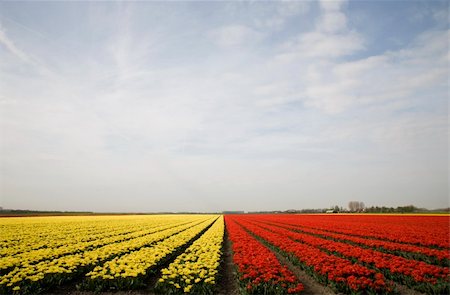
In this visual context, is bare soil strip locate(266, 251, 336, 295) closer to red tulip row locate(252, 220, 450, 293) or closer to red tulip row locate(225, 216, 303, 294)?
red tulip row locate(225, 216, 303, 294)

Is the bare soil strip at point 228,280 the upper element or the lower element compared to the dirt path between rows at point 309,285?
lower

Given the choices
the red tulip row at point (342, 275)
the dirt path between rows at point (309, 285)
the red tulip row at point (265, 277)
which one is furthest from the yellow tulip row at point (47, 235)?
the red tulip row at point (342, 275)

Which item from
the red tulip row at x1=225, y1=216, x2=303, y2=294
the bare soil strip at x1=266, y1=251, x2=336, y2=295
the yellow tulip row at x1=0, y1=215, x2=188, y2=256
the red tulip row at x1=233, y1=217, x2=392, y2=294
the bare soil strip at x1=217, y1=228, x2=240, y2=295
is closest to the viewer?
the red tulip row at x1=233, y1=217, x2=392, y2=294

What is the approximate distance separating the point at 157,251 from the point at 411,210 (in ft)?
316

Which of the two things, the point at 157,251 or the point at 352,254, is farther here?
the point at 157,251

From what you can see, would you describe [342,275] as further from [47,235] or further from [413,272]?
[47,235]

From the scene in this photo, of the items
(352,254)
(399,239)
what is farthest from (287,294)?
(399,239)

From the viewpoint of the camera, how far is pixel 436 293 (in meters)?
7.68

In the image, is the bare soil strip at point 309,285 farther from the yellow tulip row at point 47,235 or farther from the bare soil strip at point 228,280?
the yellow tulip row at point 47,235

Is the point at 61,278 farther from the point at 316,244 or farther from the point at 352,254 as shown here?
the point at 316,244

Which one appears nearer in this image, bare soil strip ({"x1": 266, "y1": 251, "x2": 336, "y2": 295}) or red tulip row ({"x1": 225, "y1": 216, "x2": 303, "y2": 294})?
red tulip row ({"x1": 225, "y1": 216, "x2": 303, "y2": 294})

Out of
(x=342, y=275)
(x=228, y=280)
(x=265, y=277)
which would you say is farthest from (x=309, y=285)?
(x=228, y=280)

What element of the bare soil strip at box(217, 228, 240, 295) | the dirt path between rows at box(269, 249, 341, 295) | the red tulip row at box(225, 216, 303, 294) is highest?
the red tulip row at box(225, 216, 303, 294)

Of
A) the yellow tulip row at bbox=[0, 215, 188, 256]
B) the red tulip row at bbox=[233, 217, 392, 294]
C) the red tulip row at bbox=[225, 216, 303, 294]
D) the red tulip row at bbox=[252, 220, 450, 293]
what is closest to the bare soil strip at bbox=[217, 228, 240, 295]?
the red tulip row at bbox=[225, 216, 303, 294]
